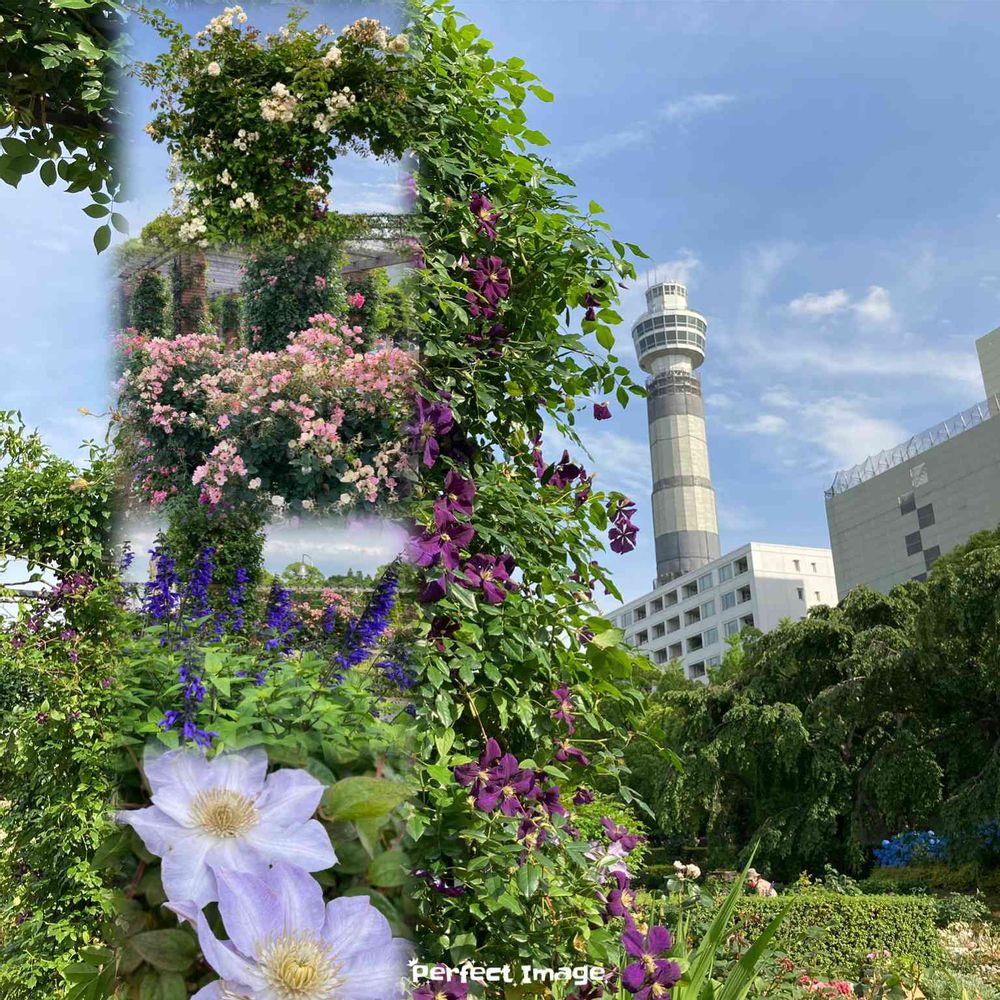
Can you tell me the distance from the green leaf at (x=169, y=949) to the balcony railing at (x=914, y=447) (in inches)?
1564

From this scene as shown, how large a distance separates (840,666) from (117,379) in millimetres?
16475

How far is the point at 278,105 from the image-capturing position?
1.32 meters

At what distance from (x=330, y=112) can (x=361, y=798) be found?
3.34ft

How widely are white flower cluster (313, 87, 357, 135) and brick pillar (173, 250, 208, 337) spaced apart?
0.28m

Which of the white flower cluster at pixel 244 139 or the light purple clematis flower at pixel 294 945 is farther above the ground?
the white flower cluster at pixel 244 139

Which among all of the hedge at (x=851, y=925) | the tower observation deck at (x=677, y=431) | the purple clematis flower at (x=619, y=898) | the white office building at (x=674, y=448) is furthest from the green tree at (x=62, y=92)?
the tower observation deck at (x=677, y=431)

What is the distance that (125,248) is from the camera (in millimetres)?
1333

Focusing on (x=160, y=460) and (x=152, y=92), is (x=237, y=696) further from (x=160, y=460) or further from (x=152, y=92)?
(x=152, y=92)

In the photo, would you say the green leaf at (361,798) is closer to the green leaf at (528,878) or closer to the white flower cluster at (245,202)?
the green leaf at (528,878)

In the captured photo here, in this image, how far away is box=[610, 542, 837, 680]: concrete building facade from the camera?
5175cm

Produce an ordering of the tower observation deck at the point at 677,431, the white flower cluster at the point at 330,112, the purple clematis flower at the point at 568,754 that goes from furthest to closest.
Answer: the tower observation deck at the point at 677,431 → the purple clematis flower at the point at 568,754 → the white flower cluster at the point at 330,112

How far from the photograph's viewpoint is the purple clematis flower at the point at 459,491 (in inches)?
58.3

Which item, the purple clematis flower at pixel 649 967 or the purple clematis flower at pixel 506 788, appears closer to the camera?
the purple clematis flower at pixel 506 788

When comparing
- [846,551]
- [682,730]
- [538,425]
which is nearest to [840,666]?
[682,730]
